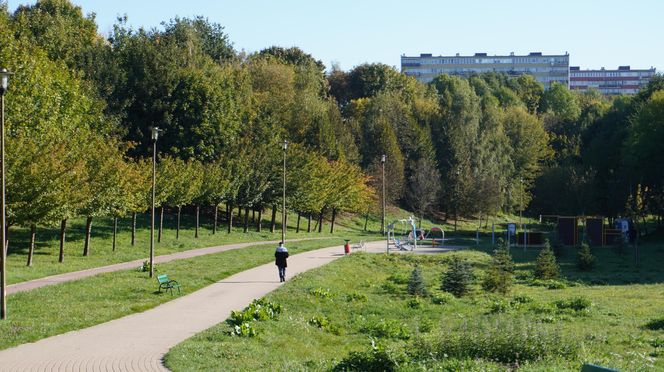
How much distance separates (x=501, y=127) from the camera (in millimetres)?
101188

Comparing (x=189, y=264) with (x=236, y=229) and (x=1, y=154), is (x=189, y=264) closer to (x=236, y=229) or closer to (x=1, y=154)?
(x=1, y=154)

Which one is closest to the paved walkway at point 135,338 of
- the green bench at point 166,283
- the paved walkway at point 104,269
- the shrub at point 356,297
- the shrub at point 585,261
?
the green bench at point 166,283

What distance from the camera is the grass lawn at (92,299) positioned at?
20.0m

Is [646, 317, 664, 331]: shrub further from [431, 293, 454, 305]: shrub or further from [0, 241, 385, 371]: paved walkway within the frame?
[0, 241, 385, 371]: paved walkway

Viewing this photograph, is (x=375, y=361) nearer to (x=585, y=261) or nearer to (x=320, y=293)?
(x=320, y=293)

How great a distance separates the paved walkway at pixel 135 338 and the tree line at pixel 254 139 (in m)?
12.3

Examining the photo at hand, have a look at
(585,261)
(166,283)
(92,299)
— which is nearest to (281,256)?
(166,283)

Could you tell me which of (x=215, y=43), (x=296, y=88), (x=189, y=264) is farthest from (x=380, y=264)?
(x=215, y=43)

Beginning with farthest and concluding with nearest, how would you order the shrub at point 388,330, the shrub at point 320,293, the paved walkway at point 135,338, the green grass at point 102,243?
the green grass at point 102,243 < the shrub at point 320,293 < the shrub at point 388,330 < the paved walkway at point 135,338

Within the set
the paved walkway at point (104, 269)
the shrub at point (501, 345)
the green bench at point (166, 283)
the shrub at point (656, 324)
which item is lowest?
the paved walkway at point (104, 269)

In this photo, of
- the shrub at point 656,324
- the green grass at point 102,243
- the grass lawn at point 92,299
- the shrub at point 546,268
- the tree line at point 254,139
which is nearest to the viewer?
the grass lawn at point 92,299

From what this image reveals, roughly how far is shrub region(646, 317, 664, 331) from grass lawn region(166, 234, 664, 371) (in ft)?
0.17

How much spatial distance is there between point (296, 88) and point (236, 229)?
28.0 m

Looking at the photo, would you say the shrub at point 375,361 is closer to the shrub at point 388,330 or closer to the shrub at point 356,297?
the shrub at point 388,330
